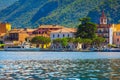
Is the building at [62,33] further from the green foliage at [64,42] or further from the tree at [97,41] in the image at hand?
the tree at [97,41]

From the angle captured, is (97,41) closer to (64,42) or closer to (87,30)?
(87,30)

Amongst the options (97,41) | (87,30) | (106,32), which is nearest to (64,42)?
(87,30)

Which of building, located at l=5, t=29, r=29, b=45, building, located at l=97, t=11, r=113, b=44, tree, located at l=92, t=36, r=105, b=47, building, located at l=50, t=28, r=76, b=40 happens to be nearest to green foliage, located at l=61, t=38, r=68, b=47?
tree, located at l=92, t=36, r=105, b=47

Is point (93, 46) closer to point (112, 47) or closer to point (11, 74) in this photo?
point (112, 47)

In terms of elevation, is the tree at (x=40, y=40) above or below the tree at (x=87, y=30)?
below

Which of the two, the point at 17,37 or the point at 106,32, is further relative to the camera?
the point at 17,37

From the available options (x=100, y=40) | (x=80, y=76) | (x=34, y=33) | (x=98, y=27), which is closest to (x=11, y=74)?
(x=80, y=76)

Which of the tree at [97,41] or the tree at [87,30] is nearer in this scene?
the tree at [97,41]

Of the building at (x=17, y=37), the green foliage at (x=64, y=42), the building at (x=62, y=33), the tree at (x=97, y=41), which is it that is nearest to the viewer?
the tree at (x=97, y=41)

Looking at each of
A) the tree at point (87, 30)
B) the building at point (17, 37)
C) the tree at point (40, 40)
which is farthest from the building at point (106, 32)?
the building at point (17, 37)

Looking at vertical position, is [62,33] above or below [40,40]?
above

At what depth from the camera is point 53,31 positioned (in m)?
182

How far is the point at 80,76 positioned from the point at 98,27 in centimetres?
13069

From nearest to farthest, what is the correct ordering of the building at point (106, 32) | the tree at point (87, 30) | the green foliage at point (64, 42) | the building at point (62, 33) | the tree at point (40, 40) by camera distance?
the green foliage at point (64, 42) → the tree at point (87, 30) → the tree at point (40, 40) → the building at point (106, 32) → the building at point (62, 33)
